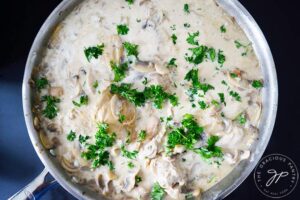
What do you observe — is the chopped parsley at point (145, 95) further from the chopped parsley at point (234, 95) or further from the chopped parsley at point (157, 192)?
the chopped parsley at point (157, 192)

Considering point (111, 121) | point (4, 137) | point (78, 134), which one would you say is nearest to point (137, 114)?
point (111, 121)

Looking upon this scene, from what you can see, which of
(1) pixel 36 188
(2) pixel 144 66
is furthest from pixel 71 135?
(2) pixel 144 66

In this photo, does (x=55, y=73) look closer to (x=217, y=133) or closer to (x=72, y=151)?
(x=72, y=151)

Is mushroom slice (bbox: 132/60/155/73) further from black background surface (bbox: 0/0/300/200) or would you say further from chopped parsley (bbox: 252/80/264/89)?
black background surface (bbox: 0/0/300/200)

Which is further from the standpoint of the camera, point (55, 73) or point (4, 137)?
point (4, 137)

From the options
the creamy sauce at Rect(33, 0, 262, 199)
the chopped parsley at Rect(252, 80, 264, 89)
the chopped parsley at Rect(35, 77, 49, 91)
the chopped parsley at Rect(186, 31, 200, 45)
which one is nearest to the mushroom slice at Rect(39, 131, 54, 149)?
the creamy sauce at Rect(33, 0, 262, 199)

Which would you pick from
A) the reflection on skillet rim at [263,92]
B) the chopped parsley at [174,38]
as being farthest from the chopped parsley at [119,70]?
the reflection on skillet rim at [263,92]
